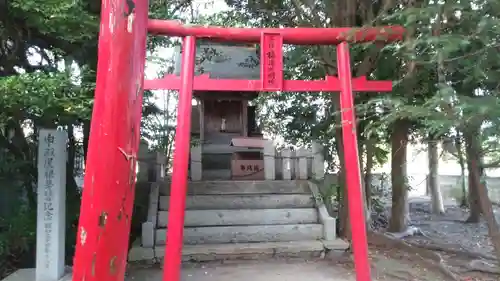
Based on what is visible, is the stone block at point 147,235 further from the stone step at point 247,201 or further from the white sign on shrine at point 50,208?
the white sign on shrine at point 50,208

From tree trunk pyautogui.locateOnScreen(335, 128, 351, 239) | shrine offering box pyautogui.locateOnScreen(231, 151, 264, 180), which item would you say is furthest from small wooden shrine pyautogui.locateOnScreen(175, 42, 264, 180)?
tree trunk pyautogui.locateOnScreen(335, 128, 351, 239)

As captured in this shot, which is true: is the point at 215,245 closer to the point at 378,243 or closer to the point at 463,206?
the point at 378,243

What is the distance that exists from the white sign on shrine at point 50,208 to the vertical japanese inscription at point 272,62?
106 inches

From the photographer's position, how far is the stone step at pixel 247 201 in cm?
755

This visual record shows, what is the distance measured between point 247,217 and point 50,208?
3362mm

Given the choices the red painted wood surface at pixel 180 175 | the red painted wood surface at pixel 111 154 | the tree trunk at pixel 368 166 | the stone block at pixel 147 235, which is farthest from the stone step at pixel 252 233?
the red painted wood surface at pixel 111 154

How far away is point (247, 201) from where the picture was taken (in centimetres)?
766

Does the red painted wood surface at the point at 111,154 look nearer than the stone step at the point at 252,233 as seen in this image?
Yes

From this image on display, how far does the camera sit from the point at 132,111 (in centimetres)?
195

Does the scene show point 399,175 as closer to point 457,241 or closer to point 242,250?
point 457,241

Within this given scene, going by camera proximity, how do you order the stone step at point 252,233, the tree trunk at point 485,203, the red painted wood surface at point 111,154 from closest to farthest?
1. the red painted wood surface at point 111,154
2. the tree trunk at point 485,203
3. the stone step at point 252,233

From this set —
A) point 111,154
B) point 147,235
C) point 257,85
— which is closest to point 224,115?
point 147,235

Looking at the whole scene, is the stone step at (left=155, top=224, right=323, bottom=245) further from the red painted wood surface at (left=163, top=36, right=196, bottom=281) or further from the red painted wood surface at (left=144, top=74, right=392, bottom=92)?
the red painted wood surface at (left=144, top=74, right=392, bottom=92)

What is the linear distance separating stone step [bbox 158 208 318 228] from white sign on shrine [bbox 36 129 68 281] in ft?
7.18
